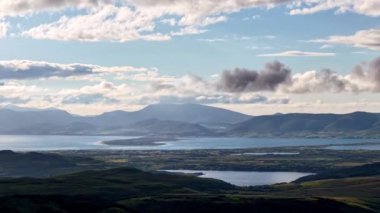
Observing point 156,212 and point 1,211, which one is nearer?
point 1,211

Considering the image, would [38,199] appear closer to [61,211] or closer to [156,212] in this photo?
[61,211]

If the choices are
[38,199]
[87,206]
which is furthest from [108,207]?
[38,199]

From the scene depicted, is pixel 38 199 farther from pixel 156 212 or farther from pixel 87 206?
pixel 156 212

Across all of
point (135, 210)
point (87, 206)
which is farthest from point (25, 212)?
point (135, 210)

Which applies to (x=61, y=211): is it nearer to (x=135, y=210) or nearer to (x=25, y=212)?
(x=25, y=212)

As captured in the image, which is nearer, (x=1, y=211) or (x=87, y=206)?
(x=1, y=211)

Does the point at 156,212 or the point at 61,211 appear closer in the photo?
the point at 61,211

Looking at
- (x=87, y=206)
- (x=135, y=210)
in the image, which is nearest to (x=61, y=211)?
(x=87, y=206)
